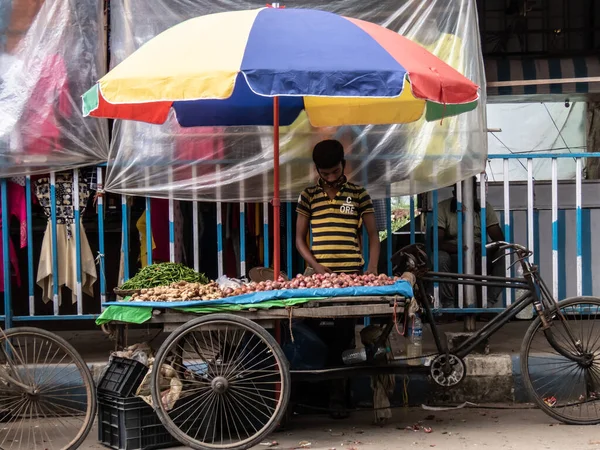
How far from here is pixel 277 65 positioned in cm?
436

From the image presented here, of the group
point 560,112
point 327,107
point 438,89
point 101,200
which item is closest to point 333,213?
point 327,107

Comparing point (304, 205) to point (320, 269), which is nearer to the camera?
point (320, 269)

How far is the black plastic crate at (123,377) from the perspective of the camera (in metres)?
4.89

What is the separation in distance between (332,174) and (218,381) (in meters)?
1.53

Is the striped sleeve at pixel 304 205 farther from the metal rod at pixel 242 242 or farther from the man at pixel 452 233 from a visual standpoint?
the man at pixel 452 233

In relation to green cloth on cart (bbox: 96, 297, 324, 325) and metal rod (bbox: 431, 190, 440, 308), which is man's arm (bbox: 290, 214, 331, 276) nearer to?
green cloth on cart (bbox: 96, 297, 324, 325)

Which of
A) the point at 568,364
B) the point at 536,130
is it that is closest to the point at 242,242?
the point at 568,364

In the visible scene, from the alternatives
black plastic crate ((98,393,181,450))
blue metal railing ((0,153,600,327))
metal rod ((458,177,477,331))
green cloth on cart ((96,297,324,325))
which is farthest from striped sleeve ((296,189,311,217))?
black plastic crate ((98,393,181,450))

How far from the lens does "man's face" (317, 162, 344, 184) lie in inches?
212

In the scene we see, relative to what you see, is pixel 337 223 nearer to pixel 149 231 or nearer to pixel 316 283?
pixel 316 283

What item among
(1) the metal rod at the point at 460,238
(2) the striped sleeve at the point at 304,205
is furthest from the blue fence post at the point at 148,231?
A: (1) the metal rod at the point at 460,238

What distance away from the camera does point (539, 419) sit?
5.53 meters

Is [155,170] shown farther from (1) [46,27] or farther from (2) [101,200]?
(1) [46,27]

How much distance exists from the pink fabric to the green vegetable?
1.21 meters
